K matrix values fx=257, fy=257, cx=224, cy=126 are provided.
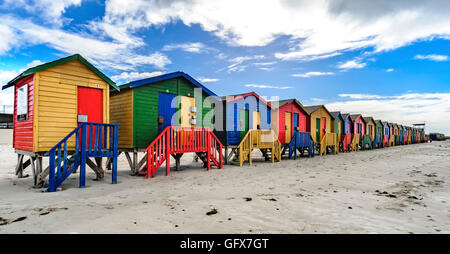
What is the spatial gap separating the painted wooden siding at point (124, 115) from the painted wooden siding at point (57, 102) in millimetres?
1866

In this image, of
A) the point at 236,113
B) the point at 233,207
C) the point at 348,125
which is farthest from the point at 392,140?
the point at 233,207

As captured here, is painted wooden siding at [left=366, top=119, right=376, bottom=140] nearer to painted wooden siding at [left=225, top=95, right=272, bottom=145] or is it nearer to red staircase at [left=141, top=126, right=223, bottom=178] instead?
painted wooden siding at [left=225, top=95, right=272, bottom=145]

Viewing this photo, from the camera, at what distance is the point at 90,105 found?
8633mm

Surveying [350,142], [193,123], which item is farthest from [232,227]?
[350,142]

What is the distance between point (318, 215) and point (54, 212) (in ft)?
15.9

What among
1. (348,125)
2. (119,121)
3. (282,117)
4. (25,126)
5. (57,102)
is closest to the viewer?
(57,102)

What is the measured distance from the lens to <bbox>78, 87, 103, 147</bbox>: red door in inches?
331

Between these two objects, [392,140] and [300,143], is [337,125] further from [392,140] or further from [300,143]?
[392,140]

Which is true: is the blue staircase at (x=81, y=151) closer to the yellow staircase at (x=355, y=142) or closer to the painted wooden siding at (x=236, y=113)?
the painted wooden siding at (x=236, y=113)

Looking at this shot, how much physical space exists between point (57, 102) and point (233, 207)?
21.3 ft

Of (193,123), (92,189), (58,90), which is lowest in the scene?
(92,189)

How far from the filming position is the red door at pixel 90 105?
8.41 m

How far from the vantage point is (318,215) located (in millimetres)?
4574
